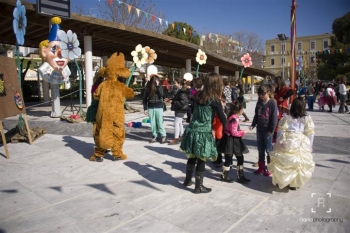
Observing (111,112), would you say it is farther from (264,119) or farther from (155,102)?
(264,119)

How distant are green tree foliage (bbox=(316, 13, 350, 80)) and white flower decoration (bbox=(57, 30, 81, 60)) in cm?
2952

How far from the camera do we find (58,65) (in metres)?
9.20

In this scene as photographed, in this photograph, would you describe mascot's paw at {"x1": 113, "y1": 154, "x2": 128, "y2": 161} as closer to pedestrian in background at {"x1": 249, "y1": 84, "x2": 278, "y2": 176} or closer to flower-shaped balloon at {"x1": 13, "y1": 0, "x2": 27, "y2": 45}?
pedestrian in background at {"x1": 249, "y1": 84, "x2": 278, "y2": 176}

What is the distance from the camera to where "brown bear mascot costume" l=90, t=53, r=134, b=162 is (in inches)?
199

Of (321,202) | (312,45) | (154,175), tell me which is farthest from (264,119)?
(312,45)

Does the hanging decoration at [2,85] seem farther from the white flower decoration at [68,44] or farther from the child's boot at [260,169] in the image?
the child's boot at [260,169]

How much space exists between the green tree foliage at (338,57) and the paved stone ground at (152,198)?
103 ft

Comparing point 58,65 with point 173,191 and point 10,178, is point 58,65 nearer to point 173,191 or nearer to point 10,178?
point 10,178

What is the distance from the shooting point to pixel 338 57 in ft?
106

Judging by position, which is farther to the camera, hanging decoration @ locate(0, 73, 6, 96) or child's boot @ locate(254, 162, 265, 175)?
hanging decoration @ locate(0, 73, 6, 96)

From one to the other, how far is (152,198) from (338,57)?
117ft

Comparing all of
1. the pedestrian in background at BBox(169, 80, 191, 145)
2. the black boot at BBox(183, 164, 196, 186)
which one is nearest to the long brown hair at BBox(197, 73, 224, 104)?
the black boot at BBox(183, 164, 196, 186)

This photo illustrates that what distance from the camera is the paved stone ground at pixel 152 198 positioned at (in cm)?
283

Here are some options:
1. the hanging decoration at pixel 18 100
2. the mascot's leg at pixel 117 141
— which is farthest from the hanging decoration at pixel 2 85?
the mascot's leg at pixel 117 141
